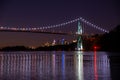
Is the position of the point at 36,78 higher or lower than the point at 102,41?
lower

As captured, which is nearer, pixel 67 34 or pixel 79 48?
pixel 67 34

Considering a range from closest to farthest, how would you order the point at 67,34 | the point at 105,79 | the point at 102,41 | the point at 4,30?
the point at 105,79 < the point at 4,30 < the point at 67,34 < the point at 102,41

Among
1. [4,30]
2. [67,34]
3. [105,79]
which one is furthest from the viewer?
[67,34]

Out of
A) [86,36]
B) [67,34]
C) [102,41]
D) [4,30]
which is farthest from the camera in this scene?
[102,41]

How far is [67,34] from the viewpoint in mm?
61250

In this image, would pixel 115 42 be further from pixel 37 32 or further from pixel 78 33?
pixel 37 32

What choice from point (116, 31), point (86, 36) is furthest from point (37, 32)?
point (116, 31)

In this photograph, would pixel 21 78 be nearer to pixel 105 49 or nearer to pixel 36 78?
pixel 36 78

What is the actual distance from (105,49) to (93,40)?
3988 mm

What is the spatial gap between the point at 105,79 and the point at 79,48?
5867cm

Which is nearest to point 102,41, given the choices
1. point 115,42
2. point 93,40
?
point 93,40

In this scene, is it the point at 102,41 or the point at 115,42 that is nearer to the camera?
the point at 115,42

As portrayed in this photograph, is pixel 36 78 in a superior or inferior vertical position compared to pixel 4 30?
inferior

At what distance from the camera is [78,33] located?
67.8 metres
